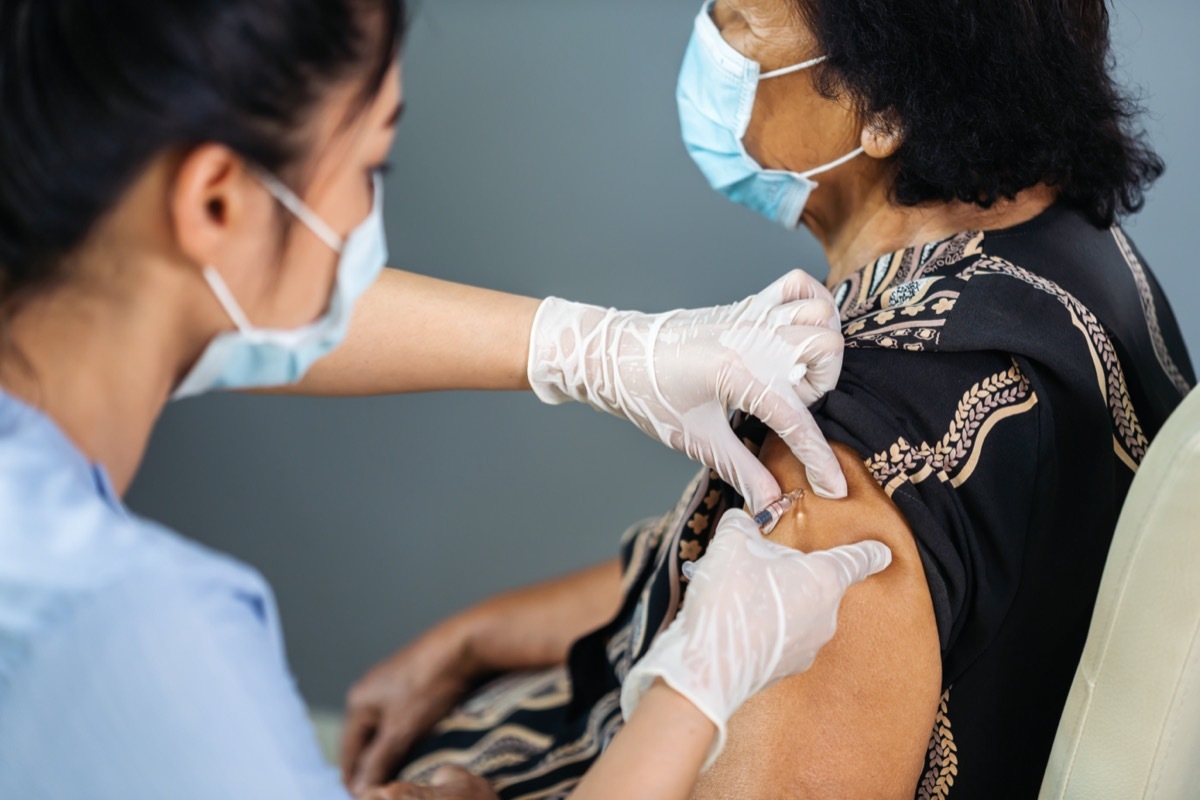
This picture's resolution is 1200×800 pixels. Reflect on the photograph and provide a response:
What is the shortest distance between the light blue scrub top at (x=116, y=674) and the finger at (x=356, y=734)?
3.36 feet

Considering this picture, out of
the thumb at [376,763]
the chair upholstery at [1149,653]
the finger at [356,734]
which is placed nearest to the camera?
the chair upholstery at [1149,653]

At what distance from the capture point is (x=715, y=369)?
40.2 inches

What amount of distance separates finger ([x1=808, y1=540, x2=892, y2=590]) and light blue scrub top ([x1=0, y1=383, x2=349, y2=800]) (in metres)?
0.43

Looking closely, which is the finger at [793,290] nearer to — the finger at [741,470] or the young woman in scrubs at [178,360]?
the finger at [741,470]

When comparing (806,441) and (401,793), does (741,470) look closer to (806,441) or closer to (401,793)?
(806,441)

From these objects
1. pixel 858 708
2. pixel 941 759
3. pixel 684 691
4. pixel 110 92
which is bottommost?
pixel 941 759

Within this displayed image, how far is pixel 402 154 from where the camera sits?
197cm

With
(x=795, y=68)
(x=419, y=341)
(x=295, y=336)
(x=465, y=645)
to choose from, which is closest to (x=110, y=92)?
(x=295, y=336)

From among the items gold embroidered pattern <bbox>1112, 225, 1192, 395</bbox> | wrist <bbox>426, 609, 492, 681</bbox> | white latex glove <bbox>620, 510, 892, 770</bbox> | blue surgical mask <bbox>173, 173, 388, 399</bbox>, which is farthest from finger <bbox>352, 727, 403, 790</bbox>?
gold embroidered pattern <bbox>1112, 225, 1192, 395</bbox>

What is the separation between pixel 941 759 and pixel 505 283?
1205 mm

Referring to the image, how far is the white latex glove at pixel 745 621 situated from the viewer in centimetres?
79

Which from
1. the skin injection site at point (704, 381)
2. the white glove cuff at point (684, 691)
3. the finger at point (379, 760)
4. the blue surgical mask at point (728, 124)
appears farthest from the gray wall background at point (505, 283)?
the white glove cuff at point (684, 691)

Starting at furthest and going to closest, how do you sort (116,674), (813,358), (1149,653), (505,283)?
(505,283) < (813,358) < (1149,653) < (116,674)

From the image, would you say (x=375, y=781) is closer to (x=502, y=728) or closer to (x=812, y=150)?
(x=502, y=728)
